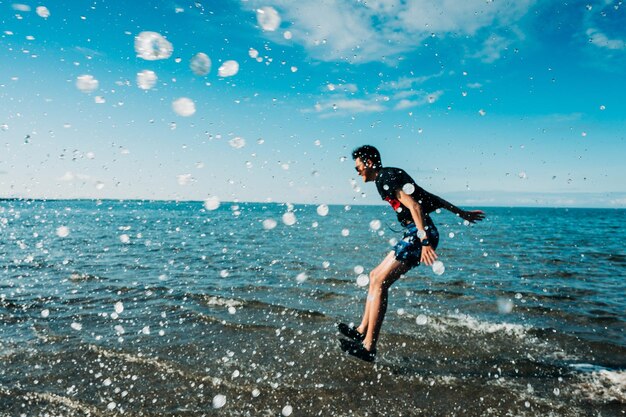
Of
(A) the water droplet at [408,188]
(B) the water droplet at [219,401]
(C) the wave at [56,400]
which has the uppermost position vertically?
(A) the water droplet at [408,188]

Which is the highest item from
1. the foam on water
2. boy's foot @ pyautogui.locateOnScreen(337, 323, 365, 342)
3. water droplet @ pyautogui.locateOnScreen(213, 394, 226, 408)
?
boy's foot @ pyautogui.locateOnScreen(337, 323, 365, 342)

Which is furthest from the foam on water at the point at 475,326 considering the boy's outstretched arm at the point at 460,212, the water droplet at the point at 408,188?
the water droplet at the point at 408,188

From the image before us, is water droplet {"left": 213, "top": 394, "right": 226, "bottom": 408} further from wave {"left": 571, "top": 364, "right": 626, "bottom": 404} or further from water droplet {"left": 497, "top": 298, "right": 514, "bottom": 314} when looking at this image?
water droplet {"left": 497, "top": 298, "right": 514, "bottom": 314}

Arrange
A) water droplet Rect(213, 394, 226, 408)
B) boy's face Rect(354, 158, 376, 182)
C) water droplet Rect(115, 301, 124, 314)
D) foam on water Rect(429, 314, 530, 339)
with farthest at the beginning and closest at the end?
water droplet Rect(115, 301, 124, 314)
foam on water Rect(429, 314, 530, 339)
boy's face Rect(354, 158, 376, 182)
water droplet Rect(213, 394, 226, 408)

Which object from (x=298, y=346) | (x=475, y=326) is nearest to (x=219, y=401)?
(x=298, y=346)

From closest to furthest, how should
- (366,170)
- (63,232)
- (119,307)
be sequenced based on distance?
(366,170)
(119,307)
(63,232)

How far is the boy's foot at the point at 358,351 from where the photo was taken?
16.1 feet

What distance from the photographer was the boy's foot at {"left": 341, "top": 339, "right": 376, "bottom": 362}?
16.1 ft

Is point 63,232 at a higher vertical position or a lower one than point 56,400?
lower

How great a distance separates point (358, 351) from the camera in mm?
4969

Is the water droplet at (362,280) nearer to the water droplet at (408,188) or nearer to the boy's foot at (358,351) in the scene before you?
the boy's foot at (358,351)

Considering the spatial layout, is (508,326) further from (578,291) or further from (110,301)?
(110,301)

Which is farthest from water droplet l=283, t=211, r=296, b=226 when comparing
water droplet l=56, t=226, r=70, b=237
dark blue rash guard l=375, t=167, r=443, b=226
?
dark blue rash guard l=375, t=167, r=443, b=226

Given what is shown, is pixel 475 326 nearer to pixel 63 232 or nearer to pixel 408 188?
pixel 408 188
